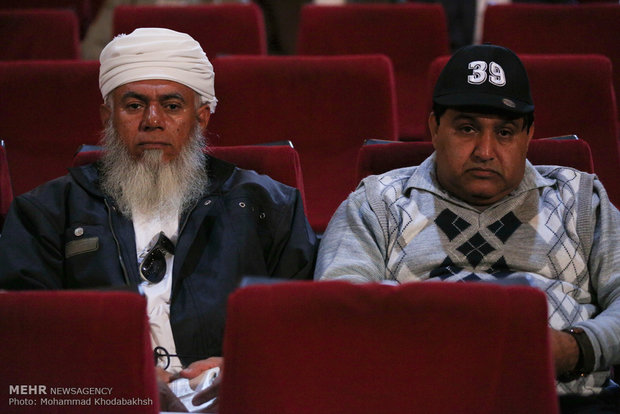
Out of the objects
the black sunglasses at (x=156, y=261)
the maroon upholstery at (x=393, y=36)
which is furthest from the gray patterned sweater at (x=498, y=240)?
the maroon upholstery at (x=393, y=36)

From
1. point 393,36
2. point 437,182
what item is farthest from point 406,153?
point 393,36

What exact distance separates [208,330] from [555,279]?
80 cm

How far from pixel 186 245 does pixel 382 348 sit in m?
0.91

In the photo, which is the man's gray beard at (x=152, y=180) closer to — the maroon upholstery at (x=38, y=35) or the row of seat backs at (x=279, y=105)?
the row of seat backs at (x=279, y=105)

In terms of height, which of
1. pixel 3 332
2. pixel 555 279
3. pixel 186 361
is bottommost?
pixel 186 361

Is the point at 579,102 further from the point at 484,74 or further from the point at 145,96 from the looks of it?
the point at 145,96

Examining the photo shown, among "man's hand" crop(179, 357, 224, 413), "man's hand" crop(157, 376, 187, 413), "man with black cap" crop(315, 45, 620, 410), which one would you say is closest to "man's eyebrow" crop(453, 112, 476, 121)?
"man with black cap" crop(315, 45, 620, 410)

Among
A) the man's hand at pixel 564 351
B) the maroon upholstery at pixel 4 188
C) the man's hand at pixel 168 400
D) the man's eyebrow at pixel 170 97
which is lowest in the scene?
the man's hand at pixel 168 400

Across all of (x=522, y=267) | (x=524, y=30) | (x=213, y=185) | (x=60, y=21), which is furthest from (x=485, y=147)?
(x=60, y=21)

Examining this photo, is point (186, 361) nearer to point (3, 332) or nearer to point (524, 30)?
point (3, 332)

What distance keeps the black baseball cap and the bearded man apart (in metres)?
0.49

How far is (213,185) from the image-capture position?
223 centimetres

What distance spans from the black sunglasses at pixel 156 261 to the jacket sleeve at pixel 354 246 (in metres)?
0.38

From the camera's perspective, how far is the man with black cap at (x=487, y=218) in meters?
1.95
